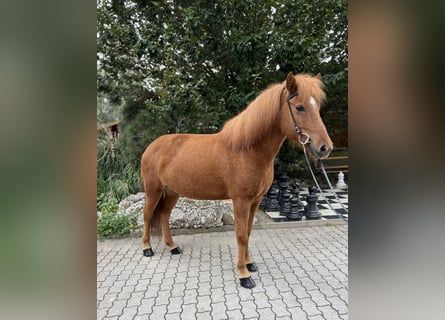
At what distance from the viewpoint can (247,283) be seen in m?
2.23

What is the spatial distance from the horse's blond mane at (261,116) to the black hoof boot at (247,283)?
110 centimetres

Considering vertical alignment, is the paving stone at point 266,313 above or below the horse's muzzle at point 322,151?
below

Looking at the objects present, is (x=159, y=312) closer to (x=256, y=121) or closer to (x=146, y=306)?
(x=146, y=306)

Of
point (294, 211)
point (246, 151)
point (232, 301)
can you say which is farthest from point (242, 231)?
point (294, 211)

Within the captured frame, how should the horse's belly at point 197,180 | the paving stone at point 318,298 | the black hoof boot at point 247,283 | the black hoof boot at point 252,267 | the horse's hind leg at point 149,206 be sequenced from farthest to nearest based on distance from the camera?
the horse's hind leg at point 149,206 < the black hoof boot at point 252,267 < the horse's belly at point 197,180 < the black hoof boot at point 247,283 < the paving stone at point 318,298

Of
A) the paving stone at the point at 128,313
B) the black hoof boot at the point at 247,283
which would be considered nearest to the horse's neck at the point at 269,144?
the black hoof boot at the point at 247,283

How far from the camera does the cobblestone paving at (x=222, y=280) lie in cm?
194

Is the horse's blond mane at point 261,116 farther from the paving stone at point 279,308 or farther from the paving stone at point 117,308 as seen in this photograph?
the paving stone at point 117,308

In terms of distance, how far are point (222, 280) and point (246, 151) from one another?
1.18 metres

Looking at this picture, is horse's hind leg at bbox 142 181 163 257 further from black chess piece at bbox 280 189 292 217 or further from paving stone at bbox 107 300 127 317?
Result: black chess piece at bbox 280 189 292 217

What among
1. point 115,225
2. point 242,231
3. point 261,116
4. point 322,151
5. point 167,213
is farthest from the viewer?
point 115,225
